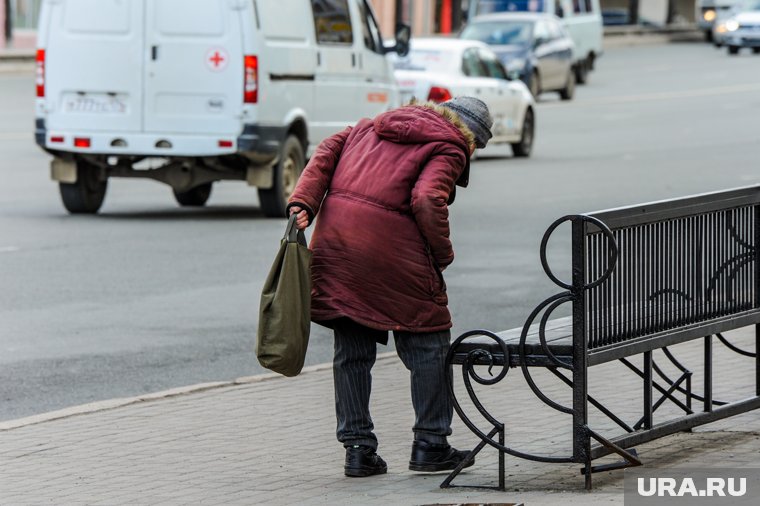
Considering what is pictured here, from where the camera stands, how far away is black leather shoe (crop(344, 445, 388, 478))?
22.6ft

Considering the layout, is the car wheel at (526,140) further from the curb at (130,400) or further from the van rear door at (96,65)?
the curb at (130,400)

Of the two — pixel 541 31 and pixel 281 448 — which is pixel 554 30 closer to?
pixel 541 31

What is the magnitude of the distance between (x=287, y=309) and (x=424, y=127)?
2.79 feet

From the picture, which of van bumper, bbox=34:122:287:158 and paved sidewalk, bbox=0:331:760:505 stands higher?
paved sidewalk, bbox=0:331:760:505

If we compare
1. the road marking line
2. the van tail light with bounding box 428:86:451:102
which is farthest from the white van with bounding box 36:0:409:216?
the road marking line

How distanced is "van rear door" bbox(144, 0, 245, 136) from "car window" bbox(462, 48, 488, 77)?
8.70m

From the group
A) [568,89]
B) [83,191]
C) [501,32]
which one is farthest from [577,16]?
[83,191]

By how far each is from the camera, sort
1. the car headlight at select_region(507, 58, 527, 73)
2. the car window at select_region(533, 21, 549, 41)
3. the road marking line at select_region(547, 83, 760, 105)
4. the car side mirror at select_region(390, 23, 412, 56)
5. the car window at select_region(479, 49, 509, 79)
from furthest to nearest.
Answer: the road marking line at select_region(547, 83, 760, 105) < the car window at select_region(533, 21, 549, 41) < the car headlight at select_region(507, 58, 527, 73) < the car window at select_region(479, 49, 509, 79) < the car side mirror at select_region(390, 23, 412, 56)

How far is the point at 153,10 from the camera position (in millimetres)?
16906

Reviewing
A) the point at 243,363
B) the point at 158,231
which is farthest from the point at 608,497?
the point at 158,231

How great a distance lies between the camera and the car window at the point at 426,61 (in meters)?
24.8

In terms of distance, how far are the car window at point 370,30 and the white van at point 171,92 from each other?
156 centimetres

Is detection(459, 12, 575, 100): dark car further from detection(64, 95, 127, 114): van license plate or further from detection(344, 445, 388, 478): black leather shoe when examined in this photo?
detection(344, 445, 388, 478): black leather shoe

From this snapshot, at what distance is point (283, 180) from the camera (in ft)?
57.0
